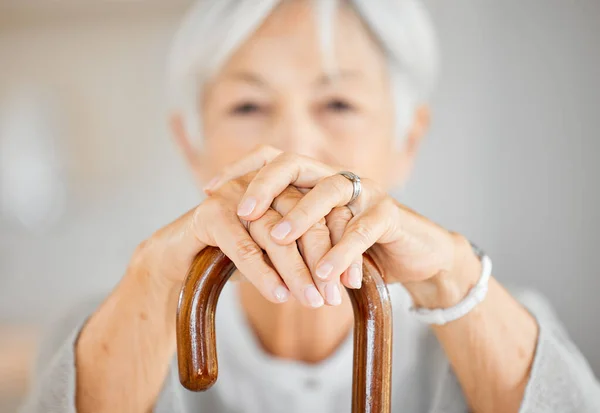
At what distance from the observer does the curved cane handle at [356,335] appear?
12.6 inches

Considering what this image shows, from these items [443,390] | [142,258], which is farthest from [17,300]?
[443,390]

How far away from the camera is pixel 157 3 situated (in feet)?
2.55

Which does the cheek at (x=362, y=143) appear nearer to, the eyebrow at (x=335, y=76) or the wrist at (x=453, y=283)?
the eyebrow at (x=335, y=76)

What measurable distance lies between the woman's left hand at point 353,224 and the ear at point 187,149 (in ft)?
0.99

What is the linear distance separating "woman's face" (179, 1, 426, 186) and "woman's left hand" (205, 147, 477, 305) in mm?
214

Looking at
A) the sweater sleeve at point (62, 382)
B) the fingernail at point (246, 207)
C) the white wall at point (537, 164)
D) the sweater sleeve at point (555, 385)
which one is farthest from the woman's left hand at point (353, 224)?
the white wall at point (537, 164)

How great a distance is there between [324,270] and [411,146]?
0.45 metres

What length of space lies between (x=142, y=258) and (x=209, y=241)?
0.09 meters

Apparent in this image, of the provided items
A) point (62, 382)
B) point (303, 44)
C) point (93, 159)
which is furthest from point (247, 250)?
point (93, 159)

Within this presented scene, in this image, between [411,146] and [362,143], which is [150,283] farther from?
[411,146]

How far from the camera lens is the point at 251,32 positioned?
0.62 metres

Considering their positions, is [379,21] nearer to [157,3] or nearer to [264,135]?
[264,135]

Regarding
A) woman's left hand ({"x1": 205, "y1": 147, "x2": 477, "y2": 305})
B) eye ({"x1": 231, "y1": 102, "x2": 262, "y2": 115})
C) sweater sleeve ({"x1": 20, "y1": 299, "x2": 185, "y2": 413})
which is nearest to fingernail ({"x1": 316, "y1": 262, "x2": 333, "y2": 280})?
woman's left hand ({"x1": 205, "y1": 147, "x2": 477, "y2": 305})

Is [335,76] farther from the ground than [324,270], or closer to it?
farther from the ground
